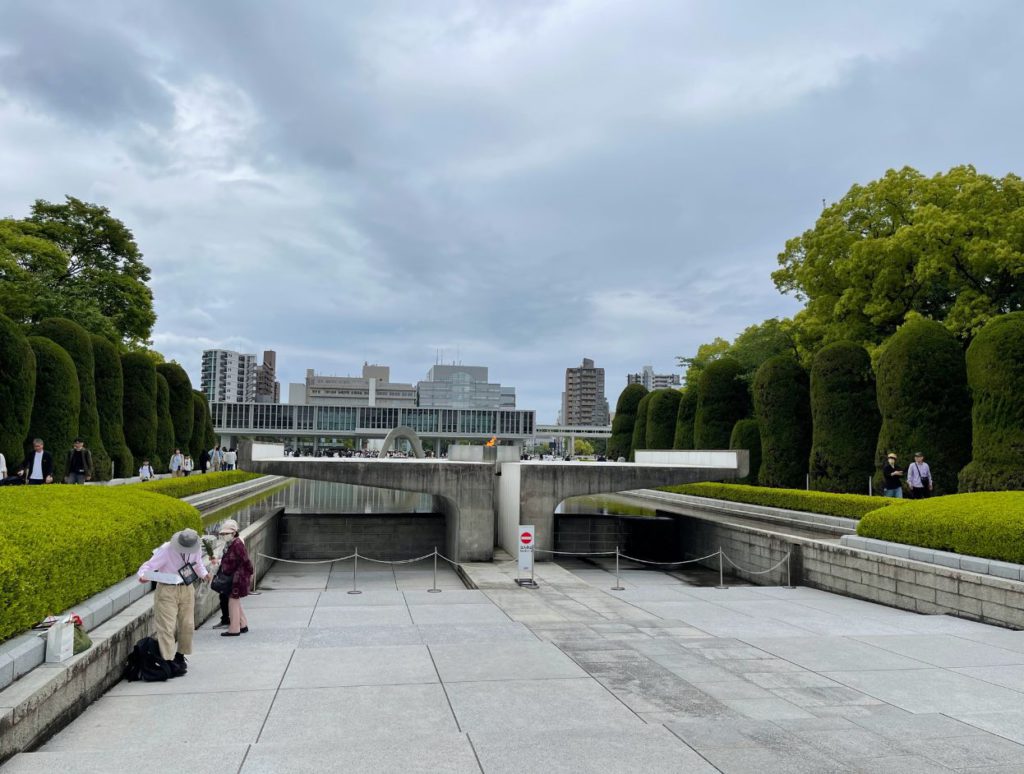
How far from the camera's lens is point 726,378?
38.4m

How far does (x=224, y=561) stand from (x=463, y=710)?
5696 mm

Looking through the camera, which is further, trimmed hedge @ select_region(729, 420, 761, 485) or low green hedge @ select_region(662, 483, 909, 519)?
trimmed hedge @ select_region(729, 420, 761, 485)

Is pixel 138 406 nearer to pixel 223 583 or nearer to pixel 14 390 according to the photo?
pixel 14 390

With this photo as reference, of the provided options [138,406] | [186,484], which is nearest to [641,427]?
[138,406]

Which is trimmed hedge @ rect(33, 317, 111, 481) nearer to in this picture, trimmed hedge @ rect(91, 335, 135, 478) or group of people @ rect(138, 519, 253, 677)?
trimmed hedge @ rect(91, 335, 135, 478)

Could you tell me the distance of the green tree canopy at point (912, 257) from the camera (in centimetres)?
2875

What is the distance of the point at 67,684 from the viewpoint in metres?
6.70

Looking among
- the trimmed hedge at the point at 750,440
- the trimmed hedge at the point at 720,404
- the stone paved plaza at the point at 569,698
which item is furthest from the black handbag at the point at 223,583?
the trimmed hedge at the point at 720,404

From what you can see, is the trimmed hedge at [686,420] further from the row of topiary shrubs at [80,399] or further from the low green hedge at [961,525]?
the row of topiary shrubs at [80,399]

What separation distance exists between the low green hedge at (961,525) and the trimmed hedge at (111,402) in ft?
95.4

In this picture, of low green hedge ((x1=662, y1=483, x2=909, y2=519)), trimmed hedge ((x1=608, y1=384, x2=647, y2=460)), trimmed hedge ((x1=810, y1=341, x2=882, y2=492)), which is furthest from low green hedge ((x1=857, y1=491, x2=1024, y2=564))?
trimmed hedge ((x1=608, y1=384, x2=647, y2=460))

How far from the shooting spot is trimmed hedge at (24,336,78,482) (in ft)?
86.9

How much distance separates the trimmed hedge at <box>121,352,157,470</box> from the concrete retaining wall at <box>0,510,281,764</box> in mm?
28224

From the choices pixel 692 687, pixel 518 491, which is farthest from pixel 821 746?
pixel 518 491
